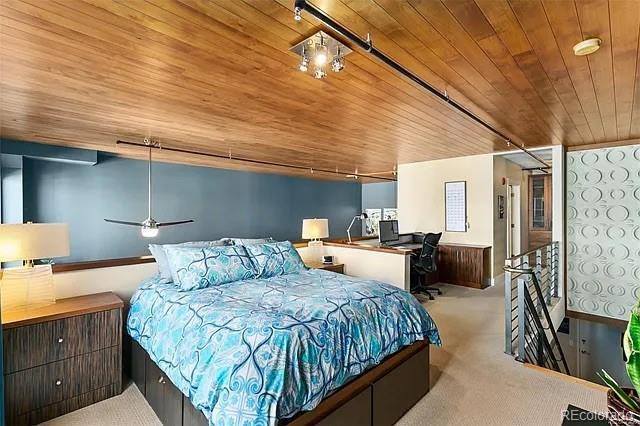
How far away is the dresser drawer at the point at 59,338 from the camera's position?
223cm

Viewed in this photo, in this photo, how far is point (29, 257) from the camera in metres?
2.47

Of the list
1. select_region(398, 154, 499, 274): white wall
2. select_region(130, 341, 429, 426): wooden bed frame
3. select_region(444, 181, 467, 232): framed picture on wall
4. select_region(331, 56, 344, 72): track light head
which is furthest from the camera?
select_region(444, 181, 467, 232): framed picture on wall

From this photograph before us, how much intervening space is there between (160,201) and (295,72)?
16.9 ft

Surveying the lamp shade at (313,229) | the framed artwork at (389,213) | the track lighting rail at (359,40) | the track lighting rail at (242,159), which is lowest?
the lamp shade at (313,229)

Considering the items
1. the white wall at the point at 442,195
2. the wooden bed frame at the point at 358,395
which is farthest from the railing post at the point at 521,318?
the white wall at the point at 442,195

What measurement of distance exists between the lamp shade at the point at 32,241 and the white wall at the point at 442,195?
19.4ft

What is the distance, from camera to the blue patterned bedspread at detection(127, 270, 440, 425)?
1580mm

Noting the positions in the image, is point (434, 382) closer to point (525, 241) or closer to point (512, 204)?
point (512, 204)

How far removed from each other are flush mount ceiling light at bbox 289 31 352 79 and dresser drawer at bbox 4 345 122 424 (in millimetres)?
2714

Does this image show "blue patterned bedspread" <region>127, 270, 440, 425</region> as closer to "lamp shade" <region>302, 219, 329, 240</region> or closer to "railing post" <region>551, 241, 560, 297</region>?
"lamp shade" <region>302, 219, 329, 240</region>

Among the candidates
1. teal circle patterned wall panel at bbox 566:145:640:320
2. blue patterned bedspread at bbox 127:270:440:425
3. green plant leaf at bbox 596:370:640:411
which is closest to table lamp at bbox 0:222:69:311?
blue patterned bedspread at bbox 127:270:440:425

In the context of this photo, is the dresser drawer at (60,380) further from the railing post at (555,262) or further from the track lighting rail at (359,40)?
the railing post at (555,262)

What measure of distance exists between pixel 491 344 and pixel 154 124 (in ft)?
14.6

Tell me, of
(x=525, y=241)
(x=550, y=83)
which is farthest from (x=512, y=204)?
(x=550, y=83)
